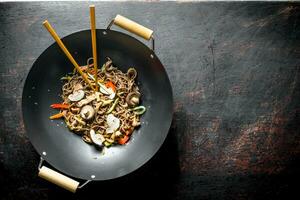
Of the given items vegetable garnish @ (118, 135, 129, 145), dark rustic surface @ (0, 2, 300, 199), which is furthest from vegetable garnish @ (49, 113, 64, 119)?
vegetable garnish @ (118, 135, 129, 145)

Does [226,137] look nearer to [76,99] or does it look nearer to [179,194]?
[179,194]

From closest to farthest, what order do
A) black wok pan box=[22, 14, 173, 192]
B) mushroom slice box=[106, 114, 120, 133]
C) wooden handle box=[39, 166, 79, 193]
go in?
wooden handle box=[39, 166, 79, 193] → black wok pan box=[22, 14, 173, 192] → mushroom slice box=[106, 114, 120, 133]

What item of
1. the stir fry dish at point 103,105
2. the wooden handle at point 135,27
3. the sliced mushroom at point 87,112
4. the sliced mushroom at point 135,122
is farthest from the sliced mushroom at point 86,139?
the wooden handle at point 135,27

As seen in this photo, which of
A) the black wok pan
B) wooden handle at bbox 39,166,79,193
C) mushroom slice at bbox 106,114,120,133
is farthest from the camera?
mushroom slice at bbox 106,114,120,133

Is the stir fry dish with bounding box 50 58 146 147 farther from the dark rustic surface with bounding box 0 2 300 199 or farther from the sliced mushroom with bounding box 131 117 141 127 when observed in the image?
the dark rustic surface with bounding box 0 2 300 199

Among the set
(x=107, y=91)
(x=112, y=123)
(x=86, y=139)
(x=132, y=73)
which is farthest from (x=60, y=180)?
(x=132, y=73)

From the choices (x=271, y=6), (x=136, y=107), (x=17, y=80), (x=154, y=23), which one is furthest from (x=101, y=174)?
(x=271, y=6)
